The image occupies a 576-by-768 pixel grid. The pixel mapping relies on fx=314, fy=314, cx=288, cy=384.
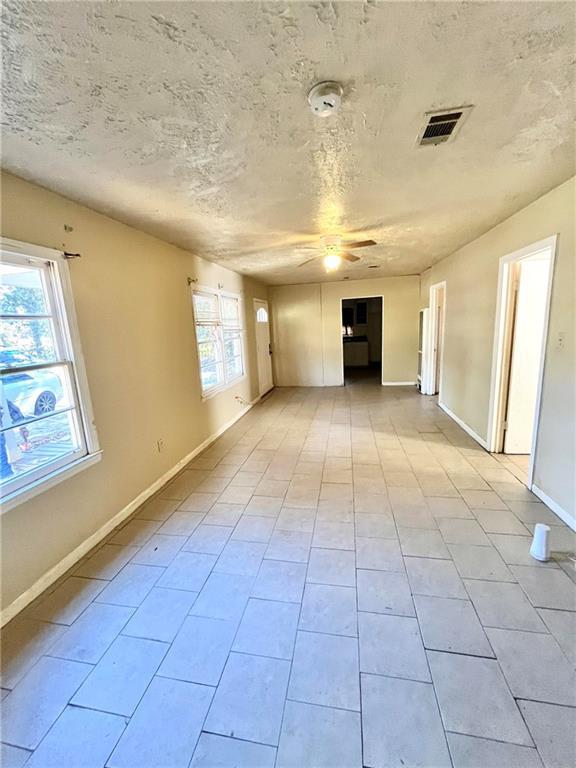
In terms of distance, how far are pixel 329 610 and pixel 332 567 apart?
0.31 meters

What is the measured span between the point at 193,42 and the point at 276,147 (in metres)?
0.68

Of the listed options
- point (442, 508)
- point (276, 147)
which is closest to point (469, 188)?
point (276, 147)

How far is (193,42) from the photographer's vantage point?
1010 millimetres

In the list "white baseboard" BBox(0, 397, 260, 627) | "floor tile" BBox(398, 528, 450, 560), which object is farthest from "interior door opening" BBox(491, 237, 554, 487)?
"white baseboard" BBox(0, 397, 260, 627)

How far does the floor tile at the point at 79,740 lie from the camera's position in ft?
3.68

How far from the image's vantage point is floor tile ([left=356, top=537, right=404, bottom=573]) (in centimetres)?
196

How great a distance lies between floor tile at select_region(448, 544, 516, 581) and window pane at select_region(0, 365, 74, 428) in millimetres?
2752

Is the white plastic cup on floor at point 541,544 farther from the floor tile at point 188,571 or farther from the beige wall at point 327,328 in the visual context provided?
A: the beige wall at point 327,328

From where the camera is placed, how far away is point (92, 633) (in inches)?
63.1

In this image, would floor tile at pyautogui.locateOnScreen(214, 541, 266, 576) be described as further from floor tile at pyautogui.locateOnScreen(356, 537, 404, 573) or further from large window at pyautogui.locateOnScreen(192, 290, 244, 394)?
large window at pyautogui.locateOnScreen(192, 290, 244, 394)

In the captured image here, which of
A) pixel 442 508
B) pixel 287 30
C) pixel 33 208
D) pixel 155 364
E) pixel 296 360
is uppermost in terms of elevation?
pixel 287 30

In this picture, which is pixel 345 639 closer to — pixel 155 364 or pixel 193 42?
pixel 193 42

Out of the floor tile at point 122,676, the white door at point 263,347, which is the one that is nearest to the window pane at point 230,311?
the white door at point 263,347

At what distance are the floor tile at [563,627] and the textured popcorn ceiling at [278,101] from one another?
2.40 metres
